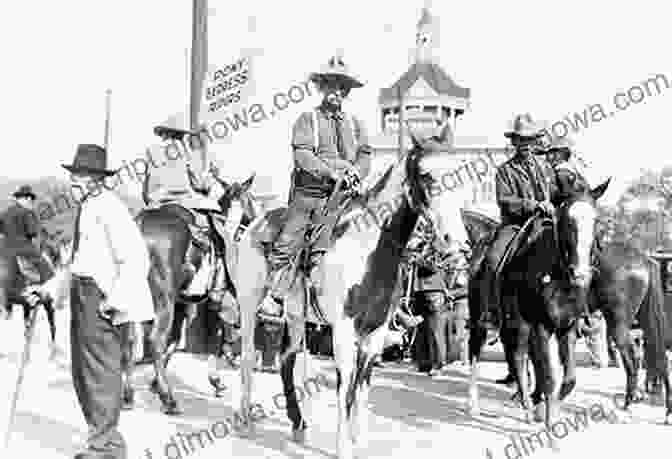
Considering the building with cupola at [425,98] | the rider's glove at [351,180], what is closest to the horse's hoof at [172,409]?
the rider's glove at [351,180]

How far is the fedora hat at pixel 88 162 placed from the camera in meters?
6.12

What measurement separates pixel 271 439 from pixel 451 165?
3.42 metres

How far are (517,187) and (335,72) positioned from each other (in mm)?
2692

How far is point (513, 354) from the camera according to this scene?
793 centimetres

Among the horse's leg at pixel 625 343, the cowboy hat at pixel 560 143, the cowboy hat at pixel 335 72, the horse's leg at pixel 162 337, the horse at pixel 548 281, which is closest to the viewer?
the horse at pixel 548 281

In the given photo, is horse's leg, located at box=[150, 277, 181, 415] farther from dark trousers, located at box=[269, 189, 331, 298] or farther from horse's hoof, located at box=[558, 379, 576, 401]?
horse's hoof, located at box=[558, 379, 576, 401]

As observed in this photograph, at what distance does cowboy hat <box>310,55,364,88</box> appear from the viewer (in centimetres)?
711

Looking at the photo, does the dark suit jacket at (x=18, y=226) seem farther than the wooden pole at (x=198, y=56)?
Yes

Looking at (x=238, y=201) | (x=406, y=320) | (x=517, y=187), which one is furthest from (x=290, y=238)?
(x=238, y=201)

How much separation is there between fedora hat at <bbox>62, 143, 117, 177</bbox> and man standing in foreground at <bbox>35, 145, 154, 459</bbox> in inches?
9.1

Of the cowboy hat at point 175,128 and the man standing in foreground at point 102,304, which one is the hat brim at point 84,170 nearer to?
the man standing in foreground at point 102,304

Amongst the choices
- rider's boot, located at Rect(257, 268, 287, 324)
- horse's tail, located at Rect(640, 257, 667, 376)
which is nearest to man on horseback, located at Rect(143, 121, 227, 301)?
rider's boot, located at Rect(257, 268, 287, 324)

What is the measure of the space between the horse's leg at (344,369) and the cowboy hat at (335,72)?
232 cm

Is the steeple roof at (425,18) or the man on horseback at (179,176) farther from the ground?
the steeple roof at (425,18)
